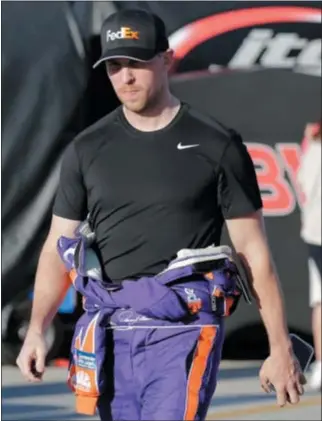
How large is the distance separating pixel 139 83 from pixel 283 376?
3.43 feet

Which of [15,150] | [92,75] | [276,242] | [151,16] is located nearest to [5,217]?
[15,150]

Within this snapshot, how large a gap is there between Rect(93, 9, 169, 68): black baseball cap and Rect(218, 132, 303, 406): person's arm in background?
40 cm

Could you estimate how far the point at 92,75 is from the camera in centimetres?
993

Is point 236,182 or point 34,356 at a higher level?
point 236,182

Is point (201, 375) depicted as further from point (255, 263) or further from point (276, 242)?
point (276, 242)

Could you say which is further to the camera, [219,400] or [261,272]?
[219,400]

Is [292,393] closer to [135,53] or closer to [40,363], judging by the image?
[40,363]

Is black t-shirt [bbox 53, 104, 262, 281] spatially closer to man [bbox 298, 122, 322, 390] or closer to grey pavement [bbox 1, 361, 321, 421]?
grey pavement [bbox 1, 361, 321, 421]

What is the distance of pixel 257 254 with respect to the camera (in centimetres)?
470

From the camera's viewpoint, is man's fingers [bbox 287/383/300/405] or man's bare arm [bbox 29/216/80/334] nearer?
man's fingers [bbox 287/383/300/405]

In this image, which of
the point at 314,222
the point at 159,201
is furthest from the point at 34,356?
the point at 314,222

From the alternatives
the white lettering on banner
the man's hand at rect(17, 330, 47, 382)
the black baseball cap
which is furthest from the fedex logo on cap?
the white lettering on banner

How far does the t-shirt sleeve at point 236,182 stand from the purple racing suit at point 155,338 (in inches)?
6.1

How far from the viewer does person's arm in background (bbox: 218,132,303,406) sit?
15.2 ft
